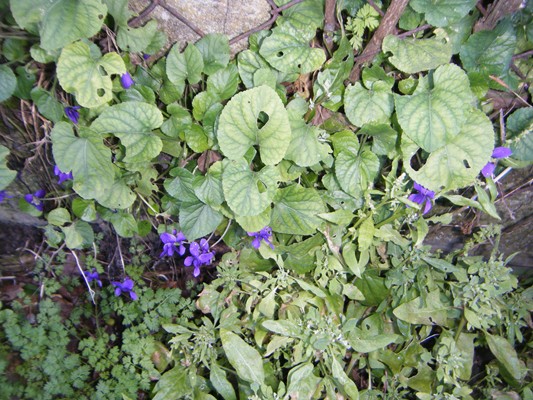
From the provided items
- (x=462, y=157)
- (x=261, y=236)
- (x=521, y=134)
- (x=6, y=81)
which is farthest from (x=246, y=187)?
(x=521, y=134)

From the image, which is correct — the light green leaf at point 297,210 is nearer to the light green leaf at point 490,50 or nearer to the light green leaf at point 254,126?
the light green leaf at point 254,126

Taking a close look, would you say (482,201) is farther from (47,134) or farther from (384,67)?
(47,134)

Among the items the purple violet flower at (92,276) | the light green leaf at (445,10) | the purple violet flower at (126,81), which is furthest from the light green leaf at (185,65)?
the purple violet flower at (92,276)

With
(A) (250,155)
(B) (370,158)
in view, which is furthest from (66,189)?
(B) (370,158)

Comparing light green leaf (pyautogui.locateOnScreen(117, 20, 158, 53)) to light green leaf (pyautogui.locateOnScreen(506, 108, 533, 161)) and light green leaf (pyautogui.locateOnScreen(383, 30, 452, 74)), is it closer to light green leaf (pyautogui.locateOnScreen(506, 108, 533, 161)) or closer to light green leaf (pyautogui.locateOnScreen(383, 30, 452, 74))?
light green leaf (pyautogui.locateOnScreen(383, 30, 452, 74))

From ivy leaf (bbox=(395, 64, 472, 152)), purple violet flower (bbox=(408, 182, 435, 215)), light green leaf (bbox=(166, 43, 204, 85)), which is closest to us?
ivy leaf (bbox=(395, 64, 472, 152))

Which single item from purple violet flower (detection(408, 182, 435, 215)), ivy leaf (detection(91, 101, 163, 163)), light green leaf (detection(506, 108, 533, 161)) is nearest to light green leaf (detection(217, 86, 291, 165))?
ivy leaf (detection(91, 101, 163, 163))

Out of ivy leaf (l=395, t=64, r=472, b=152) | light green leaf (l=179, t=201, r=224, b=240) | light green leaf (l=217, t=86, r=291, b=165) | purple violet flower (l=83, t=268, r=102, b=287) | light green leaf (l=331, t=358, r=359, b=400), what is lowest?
purple violet flower (l=83, t=268, r=102, b=287)
